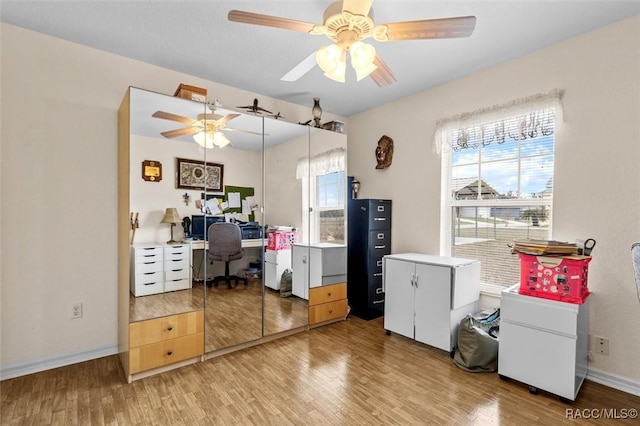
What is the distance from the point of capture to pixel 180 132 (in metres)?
2.48

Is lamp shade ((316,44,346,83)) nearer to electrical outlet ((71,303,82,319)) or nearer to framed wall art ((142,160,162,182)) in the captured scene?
framed wall art ((142,160,162,182))

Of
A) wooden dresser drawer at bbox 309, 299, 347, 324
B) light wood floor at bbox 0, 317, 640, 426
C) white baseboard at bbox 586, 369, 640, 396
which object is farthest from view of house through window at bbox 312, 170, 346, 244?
white baseboard at bbox 586, 369, 640, 396

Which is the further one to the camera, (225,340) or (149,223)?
(225,340)

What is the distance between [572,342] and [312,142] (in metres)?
2.71

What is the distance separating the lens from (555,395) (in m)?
2.02

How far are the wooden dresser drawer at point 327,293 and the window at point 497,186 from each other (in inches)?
47.0

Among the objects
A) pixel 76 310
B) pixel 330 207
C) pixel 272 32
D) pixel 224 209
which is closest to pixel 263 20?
A: pixel 272 32

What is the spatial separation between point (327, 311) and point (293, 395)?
133cm

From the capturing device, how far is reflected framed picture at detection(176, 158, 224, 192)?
2.48m

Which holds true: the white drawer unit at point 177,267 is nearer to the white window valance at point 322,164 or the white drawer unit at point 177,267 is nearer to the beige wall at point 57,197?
the beige wall at point 57,197

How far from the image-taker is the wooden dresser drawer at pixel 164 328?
2209 mm

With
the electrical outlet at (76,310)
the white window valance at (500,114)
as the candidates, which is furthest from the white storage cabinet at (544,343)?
the electrical outlet at (76,310)

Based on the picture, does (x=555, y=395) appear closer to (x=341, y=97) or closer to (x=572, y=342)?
(x=572, y=342)

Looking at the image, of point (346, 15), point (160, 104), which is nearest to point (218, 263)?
point (160, 104)
